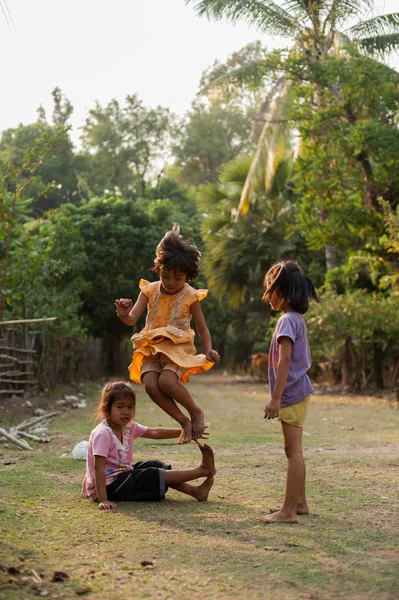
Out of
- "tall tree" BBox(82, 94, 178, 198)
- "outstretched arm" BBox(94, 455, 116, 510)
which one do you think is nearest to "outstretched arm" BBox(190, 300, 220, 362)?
"outstretched arm" BBox(94, 455, 116, 510)

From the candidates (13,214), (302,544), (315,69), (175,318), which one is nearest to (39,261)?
(13,214)

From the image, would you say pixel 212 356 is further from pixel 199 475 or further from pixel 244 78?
pixel 244 78

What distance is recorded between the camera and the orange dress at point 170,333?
5.40 m

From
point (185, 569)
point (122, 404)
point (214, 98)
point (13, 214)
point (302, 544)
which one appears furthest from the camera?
point (214, 98)

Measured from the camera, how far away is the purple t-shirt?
194 inches

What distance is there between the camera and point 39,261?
48.9 feet

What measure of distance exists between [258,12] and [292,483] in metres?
15.6

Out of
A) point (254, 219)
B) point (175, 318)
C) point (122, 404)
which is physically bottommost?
point (122, 404)

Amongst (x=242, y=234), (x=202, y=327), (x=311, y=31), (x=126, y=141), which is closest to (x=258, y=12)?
(x=311, y=31)

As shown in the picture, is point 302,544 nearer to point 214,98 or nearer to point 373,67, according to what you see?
point 373,67

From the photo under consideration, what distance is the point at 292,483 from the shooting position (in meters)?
4.83

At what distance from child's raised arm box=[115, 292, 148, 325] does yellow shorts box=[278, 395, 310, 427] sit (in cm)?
117

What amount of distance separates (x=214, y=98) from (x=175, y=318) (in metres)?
18.7

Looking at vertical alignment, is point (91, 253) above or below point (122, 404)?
above
